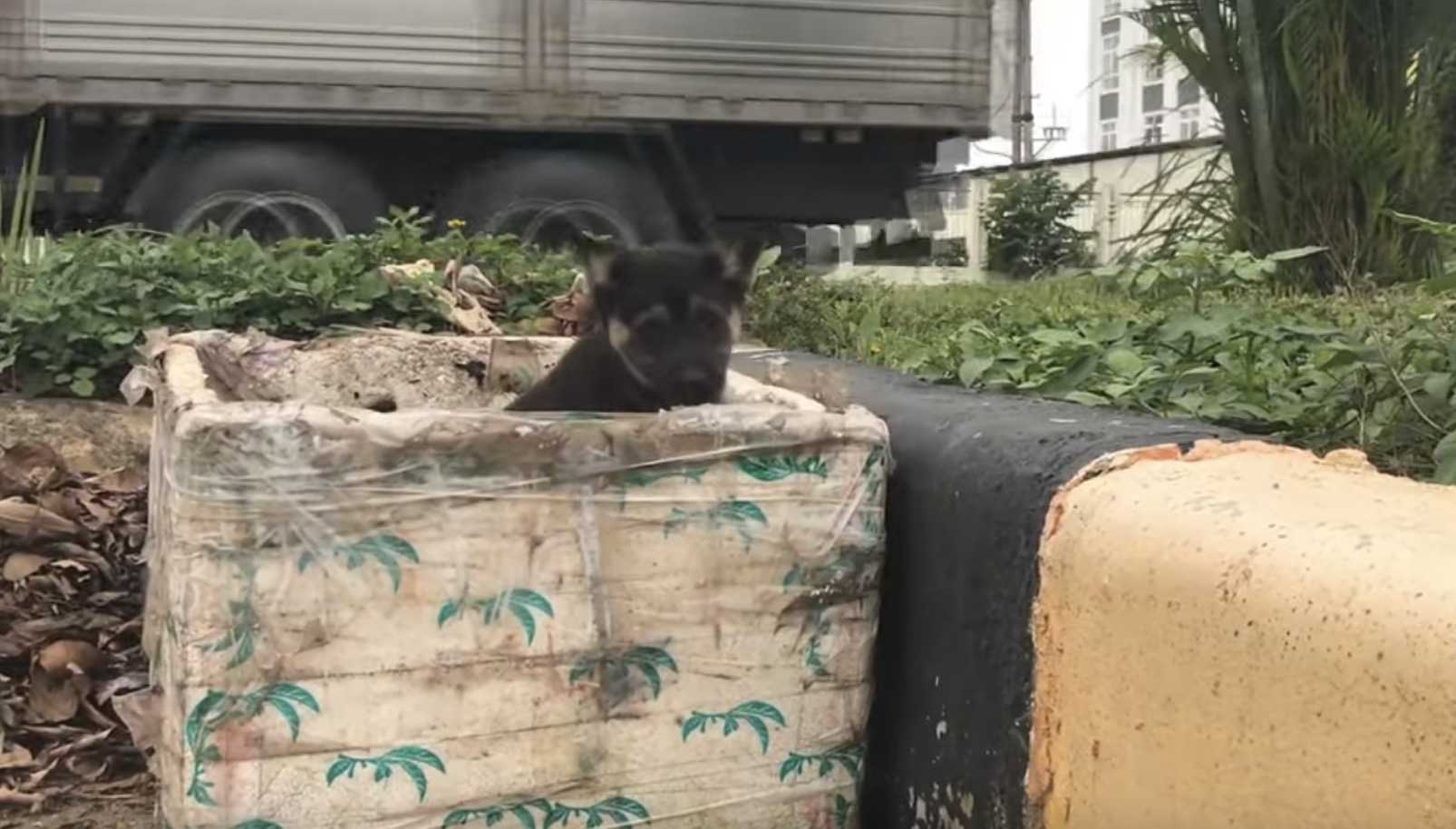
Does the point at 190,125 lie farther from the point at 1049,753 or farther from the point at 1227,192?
the point at 1049,753

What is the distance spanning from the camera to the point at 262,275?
5.43 meters

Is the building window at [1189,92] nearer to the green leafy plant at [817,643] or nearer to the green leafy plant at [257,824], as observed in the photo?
the green leafy plant at [817,643]

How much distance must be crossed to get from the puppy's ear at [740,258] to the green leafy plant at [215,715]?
5.53 ft

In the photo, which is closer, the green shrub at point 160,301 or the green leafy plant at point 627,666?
the green leafy plant at point 627,666

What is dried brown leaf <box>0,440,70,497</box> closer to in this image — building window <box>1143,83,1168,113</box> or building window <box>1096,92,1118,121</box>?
building window <box>1143,83,1168,113</box>

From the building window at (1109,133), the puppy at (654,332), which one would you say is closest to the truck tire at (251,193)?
the puppy at (654,332)

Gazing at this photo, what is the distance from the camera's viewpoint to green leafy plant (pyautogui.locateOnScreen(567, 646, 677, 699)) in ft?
8.06

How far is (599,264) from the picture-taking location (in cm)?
367

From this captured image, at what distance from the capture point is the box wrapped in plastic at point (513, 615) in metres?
2.30

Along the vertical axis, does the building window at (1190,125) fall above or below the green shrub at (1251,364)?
above

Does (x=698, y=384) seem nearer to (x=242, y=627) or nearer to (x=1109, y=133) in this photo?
(x=242, y=627)

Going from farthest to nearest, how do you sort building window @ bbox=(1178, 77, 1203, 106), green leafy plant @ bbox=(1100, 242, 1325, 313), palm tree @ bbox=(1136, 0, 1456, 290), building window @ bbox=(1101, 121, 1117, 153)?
building window @ bbox=(1101, 121, 1117, 153), building window @ bbox=(1178, 77, 1203, 106), palm tree @ bbox=(1136, 0, 1456, 290), green leafy plant @ bbox=(1100, 242, 1325, 313)

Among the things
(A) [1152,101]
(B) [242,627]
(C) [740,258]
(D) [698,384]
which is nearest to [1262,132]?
(C) [740,258]

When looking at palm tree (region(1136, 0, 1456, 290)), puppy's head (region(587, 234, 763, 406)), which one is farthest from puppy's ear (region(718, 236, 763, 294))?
palm tree (region(1136, 0, 1456, 290))
